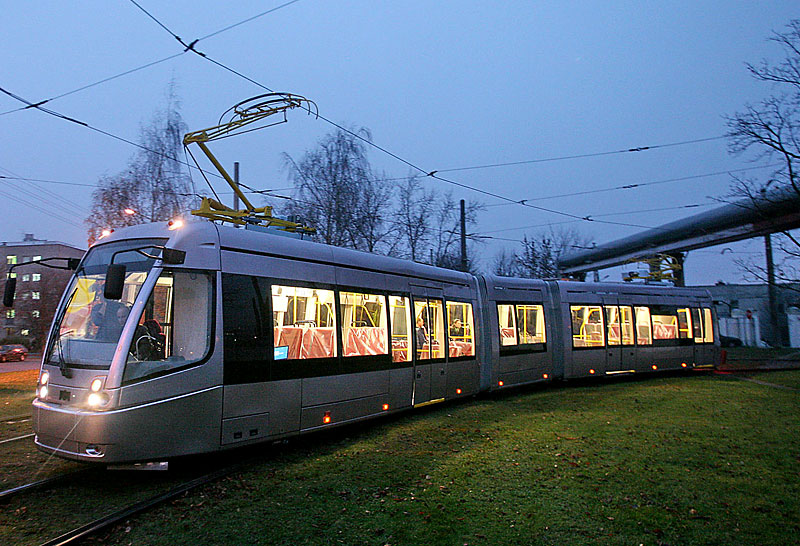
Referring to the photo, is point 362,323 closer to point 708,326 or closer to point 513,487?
point 513,487

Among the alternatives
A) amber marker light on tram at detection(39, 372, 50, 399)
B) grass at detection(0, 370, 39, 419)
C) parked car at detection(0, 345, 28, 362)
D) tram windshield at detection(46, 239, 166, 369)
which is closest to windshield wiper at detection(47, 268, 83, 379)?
tram windshield at detection(46, 239, 166, 369)

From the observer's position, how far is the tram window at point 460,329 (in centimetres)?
1318

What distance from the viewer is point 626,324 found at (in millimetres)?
19766

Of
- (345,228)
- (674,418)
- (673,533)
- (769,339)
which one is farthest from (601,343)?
(769,339)

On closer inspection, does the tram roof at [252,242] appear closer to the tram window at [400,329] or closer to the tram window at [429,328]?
the tram window at [400,329]

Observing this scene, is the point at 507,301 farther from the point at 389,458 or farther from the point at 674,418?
the point at 389,458

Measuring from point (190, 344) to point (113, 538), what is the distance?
254 cm

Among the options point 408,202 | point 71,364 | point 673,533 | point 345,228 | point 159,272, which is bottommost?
point 673,533

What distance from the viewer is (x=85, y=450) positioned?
6.36 meters

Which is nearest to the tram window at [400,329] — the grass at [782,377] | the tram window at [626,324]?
the tram window at [626,324]

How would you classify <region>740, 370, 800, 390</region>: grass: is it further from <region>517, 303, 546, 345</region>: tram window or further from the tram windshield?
the tram windshield

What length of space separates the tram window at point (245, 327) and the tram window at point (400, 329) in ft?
10.8

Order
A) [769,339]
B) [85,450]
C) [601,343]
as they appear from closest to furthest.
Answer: [85,450]
[601,343]
[769,339]

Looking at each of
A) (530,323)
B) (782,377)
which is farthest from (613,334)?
(782,377)
